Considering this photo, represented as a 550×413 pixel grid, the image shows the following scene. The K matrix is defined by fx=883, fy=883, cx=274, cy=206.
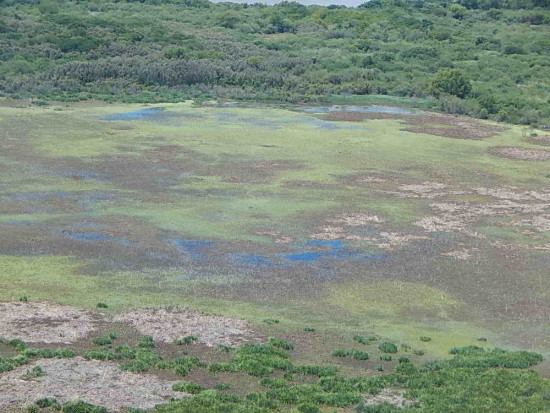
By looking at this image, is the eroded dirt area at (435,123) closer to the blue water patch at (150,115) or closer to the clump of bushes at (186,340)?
the blue water patch at (150,115)

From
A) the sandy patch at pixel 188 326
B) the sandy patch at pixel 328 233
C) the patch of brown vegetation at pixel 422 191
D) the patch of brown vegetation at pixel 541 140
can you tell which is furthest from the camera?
the patch of brown vegetation at pixel 541 140

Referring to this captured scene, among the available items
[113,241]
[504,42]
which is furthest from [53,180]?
[504,42]

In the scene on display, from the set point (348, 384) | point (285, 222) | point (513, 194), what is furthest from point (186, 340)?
point (513, 194)

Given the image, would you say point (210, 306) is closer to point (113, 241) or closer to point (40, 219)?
point (113, 241)

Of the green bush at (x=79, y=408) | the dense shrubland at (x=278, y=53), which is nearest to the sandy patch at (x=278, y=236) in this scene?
the green bush at (x=79, y=408)

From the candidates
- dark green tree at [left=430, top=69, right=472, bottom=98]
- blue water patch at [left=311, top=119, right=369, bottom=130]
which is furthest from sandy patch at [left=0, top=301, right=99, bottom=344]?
dark green tree at [left=430, top=69, right=472, bottom=98]

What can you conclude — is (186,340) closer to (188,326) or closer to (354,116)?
(188,326)
